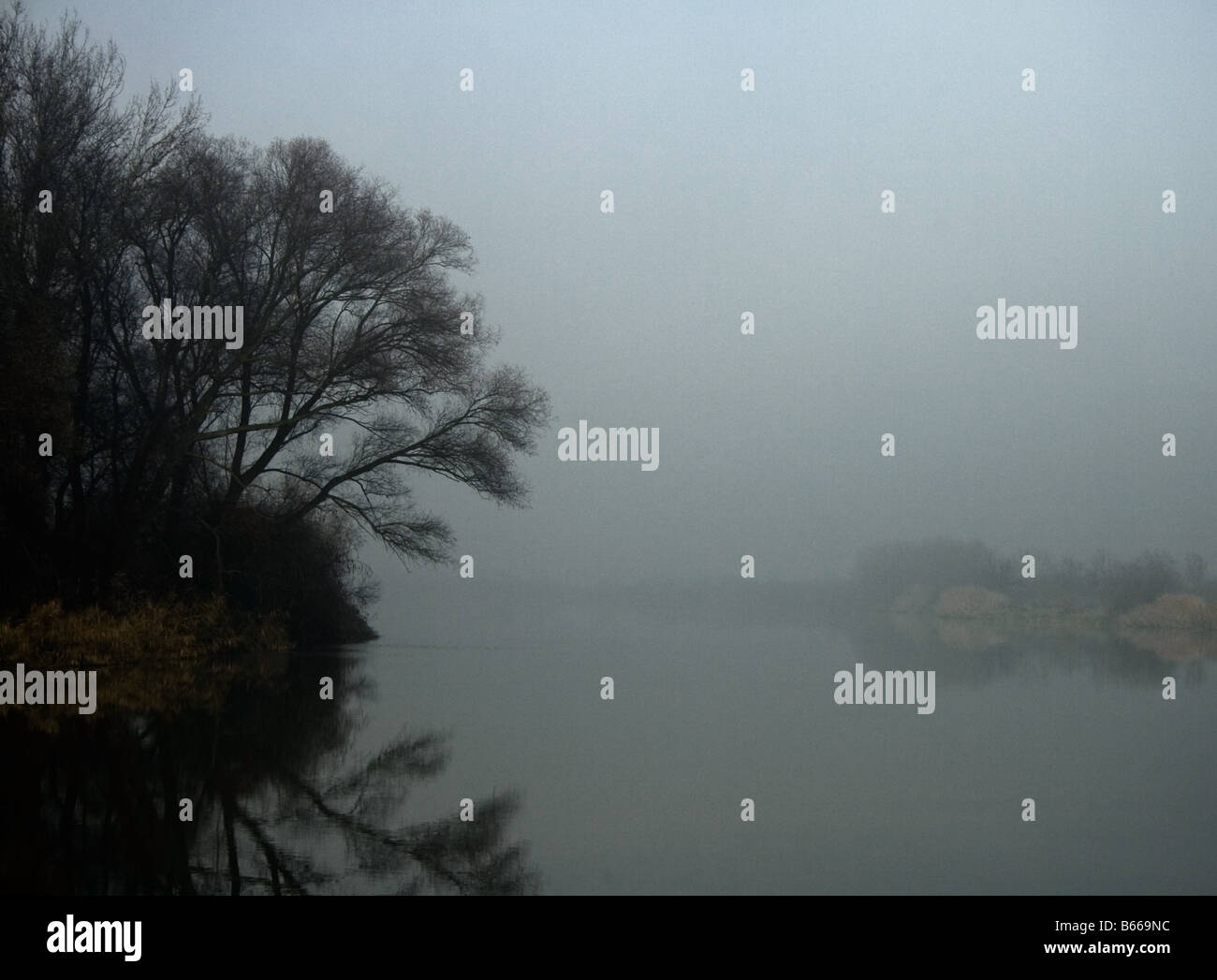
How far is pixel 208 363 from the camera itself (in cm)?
2416

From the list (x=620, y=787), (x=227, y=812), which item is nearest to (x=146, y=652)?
(x=227, y=812)

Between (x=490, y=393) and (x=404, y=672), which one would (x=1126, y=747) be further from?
(x=490, y=393)

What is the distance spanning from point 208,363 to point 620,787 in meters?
17.2

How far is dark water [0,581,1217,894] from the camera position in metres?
7.00

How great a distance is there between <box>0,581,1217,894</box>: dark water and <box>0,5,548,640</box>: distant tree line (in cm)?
635

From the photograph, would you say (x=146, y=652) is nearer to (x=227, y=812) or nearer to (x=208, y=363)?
(x=208, y=363)

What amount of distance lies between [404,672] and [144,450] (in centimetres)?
720

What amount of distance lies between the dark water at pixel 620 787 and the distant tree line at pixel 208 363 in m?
6.35

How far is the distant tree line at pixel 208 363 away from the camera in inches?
826

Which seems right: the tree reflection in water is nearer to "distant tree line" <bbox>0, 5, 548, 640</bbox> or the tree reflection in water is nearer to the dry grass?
the dry grass

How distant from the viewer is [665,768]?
10.5m

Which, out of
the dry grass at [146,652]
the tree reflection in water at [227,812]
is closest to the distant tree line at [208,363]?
the dry grass at [146,652]

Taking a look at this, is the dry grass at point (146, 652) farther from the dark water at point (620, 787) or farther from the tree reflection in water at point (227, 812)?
the tree reflection in water at point (227, 812)
